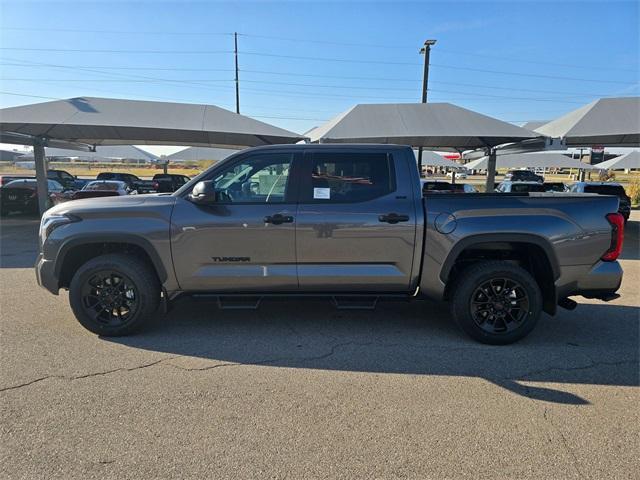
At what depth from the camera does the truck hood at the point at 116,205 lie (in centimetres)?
395

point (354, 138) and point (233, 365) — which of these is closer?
point (233, 365)

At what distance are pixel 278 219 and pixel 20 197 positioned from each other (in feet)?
51.0

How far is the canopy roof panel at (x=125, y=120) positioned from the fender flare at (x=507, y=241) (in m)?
9.43

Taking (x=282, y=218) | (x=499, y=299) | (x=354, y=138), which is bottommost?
(x=499, y=299)

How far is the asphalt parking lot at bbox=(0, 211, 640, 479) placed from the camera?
236 cm

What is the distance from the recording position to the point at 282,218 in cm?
389

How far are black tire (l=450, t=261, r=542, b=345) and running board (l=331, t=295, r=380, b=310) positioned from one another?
82 cm

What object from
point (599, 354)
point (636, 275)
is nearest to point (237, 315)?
point (599, 354)

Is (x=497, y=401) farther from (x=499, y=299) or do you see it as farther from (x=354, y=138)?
(x=354, y=138)

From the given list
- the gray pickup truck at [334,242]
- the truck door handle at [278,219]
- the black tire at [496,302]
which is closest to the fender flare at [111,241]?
the gray pickup truck at [334,242]

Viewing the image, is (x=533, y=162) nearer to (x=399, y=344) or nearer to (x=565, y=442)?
(x=399, y=344)

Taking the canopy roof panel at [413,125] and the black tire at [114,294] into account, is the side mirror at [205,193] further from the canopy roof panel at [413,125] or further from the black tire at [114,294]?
the canopy roof panel at [413,125]

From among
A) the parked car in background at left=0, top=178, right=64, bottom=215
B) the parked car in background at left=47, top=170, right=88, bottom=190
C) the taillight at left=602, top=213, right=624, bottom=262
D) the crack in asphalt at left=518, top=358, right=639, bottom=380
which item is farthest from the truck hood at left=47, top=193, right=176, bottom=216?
the parked car in background at left=47, top=170, right=88, bottom=190

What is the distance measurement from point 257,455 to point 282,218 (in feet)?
6.90
